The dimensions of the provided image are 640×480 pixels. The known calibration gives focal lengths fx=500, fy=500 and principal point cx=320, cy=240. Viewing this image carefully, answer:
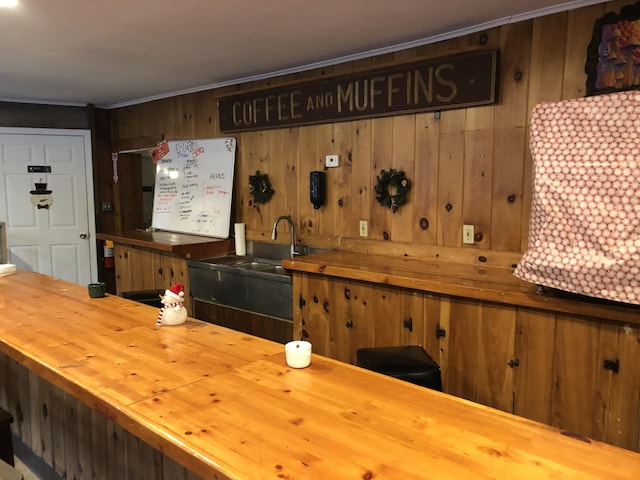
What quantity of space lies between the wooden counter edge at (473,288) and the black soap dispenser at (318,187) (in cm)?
57

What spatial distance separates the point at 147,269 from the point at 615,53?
3903 mm

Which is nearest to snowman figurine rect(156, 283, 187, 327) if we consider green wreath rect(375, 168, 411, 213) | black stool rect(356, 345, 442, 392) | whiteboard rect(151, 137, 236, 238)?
black stool rect(356, 345, 442, 392)

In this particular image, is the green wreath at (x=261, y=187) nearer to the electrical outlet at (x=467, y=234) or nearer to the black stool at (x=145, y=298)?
the black stool at (x=145, y=298)

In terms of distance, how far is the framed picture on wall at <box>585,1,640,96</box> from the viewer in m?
2.29

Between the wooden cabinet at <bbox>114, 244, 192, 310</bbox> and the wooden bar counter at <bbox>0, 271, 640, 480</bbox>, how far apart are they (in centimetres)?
223

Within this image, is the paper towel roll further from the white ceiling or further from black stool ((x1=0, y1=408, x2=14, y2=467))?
black stool ((x1=0, y1=408, x2=14, y2=467))

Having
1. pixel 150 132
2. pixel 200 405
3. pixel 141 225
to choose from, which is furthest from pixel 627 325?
pixel 141 225

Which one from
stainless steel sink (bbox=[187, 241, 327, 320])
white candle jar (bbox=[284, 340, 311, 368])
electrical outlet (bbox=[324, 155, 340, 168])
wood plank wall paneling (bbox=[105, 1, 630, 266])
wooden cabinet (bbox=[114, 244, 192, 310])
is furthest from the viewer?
wooden cabinet (bbox=[114, 244, 192, 310])

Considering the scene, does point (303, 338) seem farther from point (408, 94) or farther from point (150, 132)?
point (150, 132)

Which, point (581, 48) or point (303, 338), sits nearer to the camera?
point (581, 48)

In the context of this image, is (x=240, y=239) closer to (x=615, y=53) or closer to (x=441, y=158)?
(x=441, y=158)

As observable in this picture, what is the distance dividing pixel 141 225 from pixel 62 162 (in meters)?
1.07

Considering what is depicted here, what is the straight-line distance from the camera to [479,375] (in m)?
2.38

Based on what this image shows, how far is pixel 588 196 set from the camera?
1.90 metres
